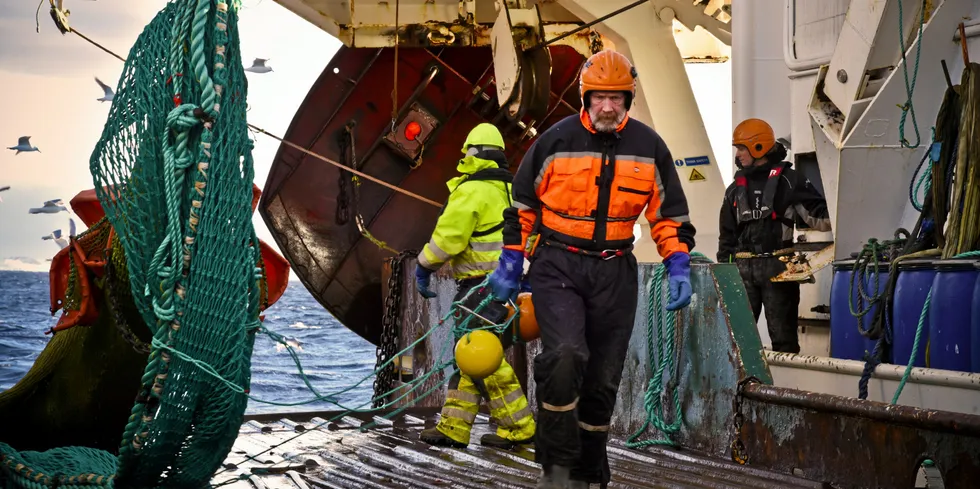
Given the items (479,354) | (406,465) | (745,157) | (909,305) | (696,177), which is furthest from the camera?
(696,177)

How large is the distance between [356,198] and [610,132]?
24.1 ft

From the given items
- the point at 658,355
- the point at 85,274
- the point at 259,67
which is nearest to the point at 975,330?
the point at 658,355

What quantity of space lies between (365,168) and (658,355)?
6.36 metres

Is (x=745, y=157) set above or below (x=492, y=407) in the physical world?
above

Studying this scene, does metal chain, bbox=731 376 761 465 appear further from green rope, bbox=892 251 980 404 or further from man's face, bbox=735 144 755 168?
man's face, bbox=735 144 755 168

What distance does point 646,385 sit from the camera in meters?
5.57

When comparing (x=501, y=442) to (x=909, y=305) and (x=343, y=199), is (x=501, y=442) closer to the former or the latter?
(x=909, y=305)

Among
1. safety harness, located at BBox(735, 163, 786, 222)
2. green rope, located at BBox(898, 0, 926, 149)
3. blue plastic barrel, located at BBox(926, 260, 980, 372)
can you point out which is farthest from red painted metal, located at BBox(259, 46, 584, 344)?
blue plastic barrel, located at BBox(926, 260, 980, 372)

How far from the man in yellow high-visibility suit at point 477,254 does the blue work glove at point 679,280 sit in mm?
1332

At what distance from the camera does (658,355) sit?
549 cm

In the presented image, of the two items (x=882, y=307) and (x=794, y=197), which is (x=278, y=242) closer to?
(x=794, y=197)

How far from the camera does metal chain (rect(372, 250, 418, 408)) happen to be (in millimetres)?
8312

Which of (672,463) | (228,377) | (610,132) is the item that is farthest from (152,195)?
(672,463)

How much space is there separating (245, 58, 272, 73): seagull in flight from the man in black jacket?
10014 mm
